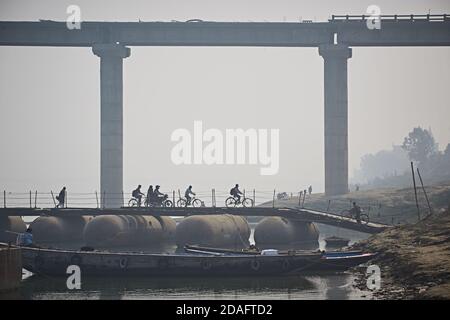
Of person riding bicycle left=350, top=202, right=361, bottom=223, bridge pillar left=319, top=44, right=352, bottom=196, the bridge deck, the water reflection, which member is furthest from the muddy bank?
bridge pillar left=319, top=44, right=352, bottom=196

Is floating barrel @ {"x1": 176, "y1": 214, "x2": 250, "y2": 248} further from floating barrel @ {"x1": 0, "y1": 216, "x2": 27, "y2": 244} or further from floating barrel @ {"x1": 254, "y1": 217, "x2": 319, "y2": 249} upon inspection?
floating barrel @ {"x1": 0, "y1": 216, "x2": 27, "y2": 244}

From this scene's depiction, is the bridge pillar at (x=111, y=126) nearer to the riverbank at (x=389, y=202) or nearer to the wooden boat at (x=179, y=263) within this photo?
the riverbank at (x=389, y=202)

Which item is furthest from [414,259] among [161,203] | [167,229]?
[167,229]

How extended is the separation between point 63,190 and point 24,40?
24.8 meters

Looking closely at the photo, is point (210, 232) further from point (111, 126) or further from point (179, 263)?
point (111, 126)

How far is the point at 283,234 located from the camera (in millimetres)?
68750

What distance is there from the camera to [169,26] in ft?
301

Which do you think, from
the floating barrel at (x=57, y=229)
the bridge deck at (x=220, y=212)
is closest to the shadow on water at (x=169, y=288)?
the bridge deck at (x=220, y=212)

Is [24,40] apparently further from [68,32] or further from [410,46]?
[410,46]

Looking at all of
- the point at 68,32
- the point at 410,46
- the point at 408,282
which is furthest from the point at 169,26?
the point at 408,282

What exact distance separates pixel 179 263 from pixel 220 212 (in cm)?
Result: 1876

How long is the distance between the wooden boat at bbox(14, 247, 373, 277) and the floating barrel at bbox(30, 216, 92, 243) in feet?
73.7

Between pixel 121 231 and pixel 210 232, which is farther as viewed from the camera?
pixel 121 231

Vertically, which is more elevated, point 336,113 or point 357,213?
point 336,113
